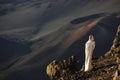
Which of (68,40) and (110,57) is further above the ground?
(110,57)

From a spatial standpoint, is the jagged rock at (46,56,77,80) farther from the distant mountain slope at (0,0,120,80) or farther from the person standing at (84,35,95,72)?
the distant mountain slope at (0,0,120,80)

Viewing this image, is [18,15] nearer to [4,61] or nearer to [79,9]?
[79,9]

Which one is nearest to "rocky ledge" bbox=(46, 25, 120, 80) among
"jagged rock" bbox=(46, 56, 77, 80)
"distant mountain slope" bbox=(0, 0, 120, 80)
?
"jagged rock" bbox=(46, 56, 77, 80)

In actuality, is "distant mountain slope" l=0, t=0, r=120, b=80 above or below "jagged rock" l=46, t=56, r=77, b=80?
below

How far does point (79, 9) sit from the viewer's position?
A: 352 ft

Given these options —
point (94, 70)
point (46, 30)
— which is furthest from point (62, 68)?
point (46, 30)

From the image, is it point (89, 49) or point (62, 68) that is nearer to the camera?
point (89, 49)

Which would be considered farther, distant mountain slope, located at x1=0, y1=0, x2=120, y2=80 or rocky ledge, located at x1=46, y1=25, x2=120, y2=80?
distant mountain slope, located at x1=0, y1=0, x2=120, y2=80

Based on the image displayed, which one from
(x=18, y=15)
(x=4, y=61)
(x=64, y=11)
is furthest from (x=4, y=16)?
(x=4, y=61)

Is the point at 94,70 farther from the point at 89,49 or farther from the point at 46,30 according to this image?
the point at 46,30

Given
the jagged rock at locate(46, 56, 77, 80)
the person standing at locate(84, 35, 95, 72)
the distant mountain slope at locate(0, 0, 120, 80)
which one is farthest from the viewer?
the distant mountain slope at locate(0, 0, 120, 80)

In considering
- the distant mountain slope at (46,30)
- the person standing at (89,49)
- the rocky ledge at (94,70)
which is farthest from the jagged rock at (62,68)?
the distant mountain slope at (46,30)

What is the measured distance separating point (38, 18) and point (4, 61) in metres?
40.2

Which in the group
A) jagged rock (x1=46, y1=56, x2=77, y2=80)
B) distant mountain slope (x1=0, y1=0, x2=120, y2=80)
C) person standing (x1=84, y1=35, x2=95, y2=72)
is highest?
person standing (x1=84, y1=35, x2=95, y2=72)
